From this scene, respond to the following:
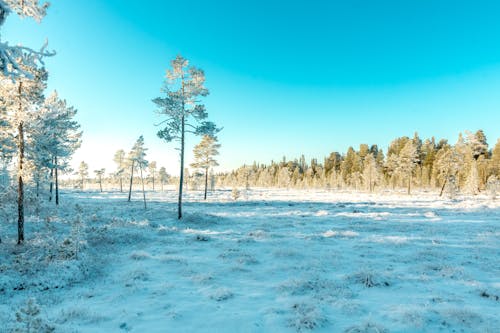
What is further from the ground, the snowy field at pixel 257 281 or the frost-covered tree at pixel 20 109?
the frost-covered tree at pixel 20 109

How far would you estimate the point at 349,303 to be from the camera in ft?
20.8

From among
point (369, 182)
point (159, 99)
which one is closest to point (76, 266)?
point (159, 99)

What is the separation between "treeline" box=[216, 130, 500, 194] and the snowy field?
3646 centimetres

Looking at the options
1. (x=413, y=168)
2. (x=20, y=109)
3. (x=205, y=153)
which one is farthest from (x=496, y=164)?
(x=20, y=109)

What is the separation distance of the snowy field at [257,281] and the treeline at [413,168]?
120ft

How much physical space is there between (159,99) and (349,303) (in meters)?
17.7

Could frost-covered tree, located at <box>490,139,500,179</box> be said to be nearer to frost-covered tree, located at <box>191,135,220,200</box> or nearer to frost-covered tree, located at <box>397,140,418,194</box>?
frost-covered tree, located at <box>397,140,418,194</box>

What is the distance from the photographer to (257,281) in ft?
27.1

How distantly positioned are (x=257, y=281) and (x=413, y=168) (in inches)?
2567

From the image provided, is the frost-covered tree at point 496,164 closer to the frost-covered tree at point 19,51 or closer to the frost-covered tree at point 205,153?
the frost-covered tree at point 205,153

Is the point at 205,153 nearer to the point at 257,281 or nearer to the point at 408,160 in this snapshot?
the point at 257,281

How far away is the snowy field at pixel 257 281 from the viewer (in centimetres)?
561

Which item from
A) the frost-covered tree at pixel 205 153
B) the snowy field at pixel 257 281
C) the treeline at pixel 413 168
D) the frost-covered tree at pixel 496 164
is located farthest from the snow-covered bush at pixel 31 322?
the frost-covered tree at pixel 496 164

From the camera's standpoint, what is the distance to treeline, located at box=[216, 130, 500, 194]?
1933 inches
